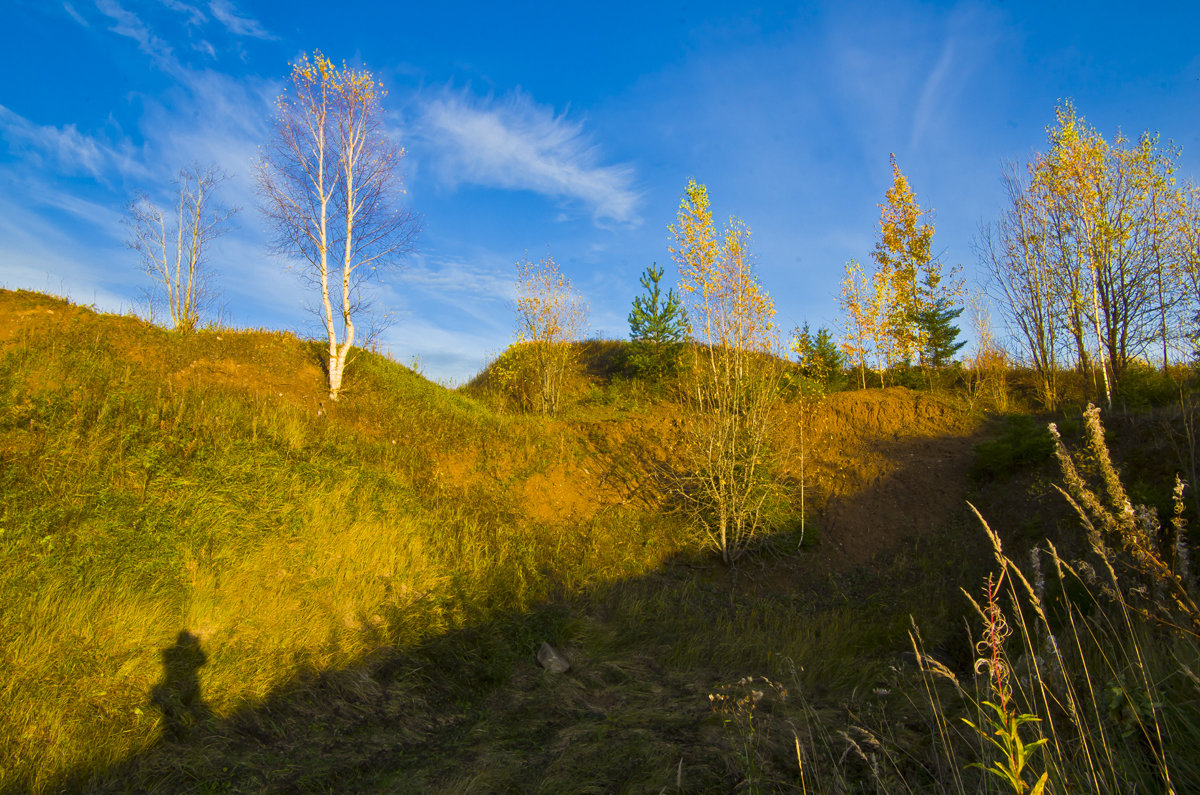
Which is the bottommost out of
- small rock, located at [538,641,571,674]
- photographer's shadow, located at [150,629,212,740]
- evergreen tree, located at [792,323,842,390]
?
small rock, located at [538,641,571,674]

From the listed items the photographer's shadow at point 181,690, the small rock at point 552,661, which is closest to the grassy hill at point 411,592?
the photographer's shadow at point 181,690

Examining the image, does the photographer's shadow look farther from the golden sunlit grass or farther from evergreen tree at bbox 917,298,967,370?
evergreen tree at bbox 917,298,967,370

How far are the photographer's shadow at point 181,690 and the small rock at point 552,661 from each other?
3375 millimetres

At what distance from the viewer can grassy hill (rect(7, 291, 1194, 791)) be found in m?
4.47

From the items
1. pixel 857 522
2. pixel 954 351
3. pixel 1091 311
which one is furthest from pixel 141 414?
pixel 954 351

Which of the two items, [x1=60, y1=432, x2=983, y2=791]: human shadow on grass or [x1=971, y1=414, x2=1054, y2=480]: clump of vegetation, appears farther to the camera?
[x1=971, y1=414, x2=1054, y2=480]: clump of vegetation

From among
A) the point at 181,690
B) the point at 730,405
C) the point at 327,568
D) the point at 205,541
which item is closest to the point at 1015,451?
the point at 730,405

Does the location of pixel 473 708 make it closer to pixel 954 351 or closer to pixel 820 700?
pixel 820 700

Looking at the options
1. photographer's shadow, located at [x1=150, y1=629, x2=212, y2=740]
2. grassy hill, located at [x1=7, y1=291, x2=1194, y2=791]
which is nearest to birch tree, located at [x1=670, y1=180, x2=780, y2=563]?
grassy hill, located at [x1=7, y1=291, x2=1194, y2=791]

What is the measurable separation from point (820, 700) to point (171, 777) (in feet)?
19.0

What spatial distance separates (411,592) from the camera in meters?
7.49

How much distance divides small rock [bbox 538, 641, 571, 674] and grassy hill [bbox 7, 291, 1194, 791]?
0.13m

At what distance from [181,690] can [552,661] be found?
3685 millimetres

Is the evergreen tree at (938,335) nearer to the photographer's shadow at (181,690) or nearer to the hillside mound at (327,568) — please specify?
the hillside mound at (327,568)
